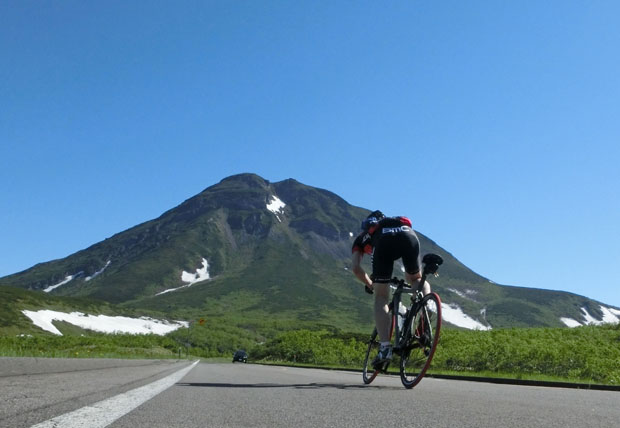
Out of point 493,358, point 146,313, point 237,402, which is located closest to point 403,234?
point 237,402

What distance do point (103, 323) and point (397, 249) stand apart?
130m

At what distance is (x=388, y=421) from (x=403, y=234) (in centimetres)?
387

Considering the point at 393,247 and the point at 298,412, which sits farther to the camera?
the point at 393,247

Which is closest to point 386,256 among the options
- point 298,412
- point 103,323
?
point 298,412

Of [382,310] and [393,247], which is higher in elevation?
[393,247]

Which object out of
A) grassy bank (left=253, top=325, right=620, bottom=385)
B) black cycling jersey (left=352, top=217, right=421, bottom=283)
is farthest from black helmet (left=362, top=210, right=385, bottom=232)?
grassy bank (left=253, top=325, right=620, bottom=385)

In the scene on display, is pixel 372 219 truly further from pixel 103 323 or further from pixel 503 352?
pixel 103 323

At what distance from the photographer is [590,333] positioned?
25.8 meters

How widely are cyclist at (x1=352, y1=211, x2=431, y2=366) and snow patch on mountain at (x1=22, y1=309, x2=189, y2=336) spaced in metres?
107

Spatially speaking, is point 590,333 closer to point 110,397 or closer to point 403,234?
point 403,234

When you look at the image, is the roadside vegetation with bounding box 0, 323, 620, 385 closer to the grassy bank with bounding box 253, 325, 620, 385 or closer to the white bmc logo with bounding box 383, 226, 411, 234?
the grassy bank with bounding box 253, 325, 620, 385

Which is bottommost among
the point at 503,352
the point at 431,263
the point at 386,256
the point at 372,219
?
the point at 503,352

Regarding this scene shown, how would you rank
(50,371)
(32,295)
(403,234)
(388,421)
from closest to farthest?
(388,421)
(403,234)
(50,371)
(32,295)

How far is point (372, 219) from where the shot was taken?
770 centimetres
